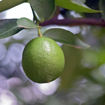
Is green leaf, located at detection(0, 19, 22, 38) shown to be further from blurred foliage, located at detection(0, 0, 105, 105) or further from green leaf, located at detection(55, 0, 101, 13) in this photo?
blurred foliage, located at detection(0, 0, 105, 105)

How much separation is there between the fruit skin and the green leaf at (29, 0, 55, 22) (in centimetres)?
10

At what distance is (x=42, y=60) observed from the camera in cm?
113

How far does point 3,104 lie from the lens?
442 centimetres

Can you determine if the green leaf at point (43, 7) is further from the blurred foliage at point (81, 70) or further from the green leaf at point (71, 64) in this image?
the green leaf at point (71, 64)

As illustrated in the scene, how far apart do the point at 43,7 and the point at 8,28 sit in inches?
6.5

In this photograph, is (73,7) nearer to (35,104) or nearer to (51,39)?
(51,39)

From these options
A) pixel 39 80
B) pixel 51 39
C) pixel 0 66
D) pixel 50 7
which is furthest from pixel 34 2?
pixel 0 66

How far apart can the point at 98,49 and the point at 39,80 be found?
200 centimetres

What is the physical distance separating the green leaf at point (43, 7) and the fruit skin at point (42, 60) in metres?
0.10

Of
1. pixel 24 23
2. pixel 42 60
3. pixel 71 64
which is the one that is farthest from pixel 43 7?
pixel 71 64

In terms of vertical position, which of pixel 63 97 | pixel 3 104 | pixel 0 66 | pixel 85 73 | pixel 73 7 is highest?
pixel 73 7

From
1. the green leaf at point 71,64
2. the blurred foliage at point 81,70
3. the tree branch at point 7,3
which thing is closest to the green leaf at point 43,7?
the tree branch at point 7,3

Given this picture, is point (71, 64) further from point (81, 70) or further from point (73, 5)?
point (73, 5)

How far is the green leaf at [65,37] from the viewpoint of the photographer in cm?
128
